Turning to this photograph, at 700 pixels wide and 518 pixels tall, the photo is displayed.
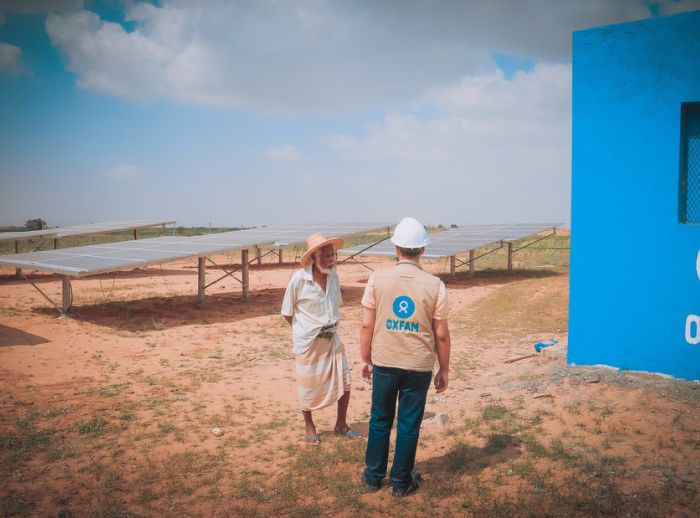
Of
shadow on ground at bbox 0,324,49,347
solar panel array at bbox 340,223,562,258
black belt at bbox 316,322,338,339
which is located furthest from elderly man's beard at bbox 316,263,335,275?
solar panel array at bbox 340,223,562,258

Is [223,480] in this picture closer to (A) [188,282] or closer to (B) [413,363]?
(B) [413,363]

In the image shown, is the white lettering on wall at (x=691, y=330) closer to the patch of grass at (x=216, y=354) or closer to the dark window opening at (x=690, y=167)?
the dark window opening at (x=690, y=167)

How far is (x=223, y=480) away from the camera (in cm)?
393

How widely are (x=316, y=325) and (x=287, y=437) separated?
52.3 inches

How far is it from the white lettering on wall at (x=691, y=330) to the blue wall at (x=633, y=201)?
0.03 meters

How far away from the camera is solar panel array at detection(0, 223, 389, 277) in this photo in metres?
9.74

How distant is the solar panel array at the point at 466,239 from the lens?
50.7ft

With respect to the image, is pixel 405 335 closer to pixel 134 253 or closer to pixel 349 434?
pixel 349 434

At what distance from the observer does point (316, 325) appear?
420 cm

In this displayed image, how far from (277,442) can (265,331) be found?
17.0ft

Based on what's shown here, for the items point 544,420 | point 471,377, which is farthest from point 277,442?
point 471,377

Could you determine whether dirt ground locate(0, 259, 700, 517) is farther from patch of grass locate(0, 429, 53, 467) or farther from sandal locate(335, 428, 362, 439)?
sandal locate(335, 428, 362, 439)

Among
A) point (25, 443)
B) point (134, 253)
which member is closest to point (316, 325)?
point (25, 443)

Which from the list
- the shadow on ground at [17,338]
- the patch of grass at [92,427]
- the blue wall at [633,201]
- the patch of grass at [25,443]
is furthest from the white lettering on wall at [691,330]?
the shadow on ground at [17,338]
